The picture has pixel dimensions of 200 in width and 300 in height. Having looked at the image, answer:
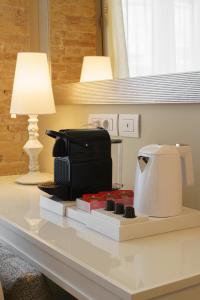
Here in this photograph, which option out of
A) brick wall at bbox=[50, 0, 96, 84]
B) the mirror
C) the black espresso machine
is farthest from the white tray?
brick wall at bbox=[50, 0, 96, 84]

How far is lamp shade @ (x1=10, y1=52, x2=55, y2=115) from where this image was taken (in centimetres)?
198

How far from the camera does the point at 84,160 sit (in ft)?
4.75

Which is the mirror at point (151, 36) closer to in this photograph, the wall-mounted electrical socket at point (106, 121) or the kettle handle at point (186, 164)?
the wall-mounted electrical socket at point (106, 121)

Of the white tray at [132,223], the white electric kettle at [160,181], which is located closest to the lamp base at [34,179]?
the white tray at [132,223]

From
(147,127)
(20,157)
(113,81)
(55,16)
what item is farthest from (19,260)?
(55,16)

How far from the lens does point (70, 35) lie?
7.20 ft

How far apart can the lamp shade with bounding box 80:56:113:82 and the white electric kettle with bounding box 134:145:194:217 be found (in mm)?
727

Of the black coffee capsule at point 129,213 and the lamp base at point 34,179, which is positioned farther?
the lamp base at point 34,179

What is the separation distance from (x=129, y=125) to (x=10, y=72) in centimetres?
89

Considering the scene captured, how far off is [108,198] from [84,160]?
0.62ft

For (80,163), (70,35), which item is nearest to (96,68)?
(70,35)

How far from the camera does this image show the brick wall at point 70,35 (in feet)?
6.82

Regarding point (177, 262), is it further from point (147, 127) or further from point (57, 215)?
point (147, 127)

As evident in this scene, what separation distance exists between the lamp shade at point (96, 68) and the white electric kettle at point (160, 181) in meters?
0.73
